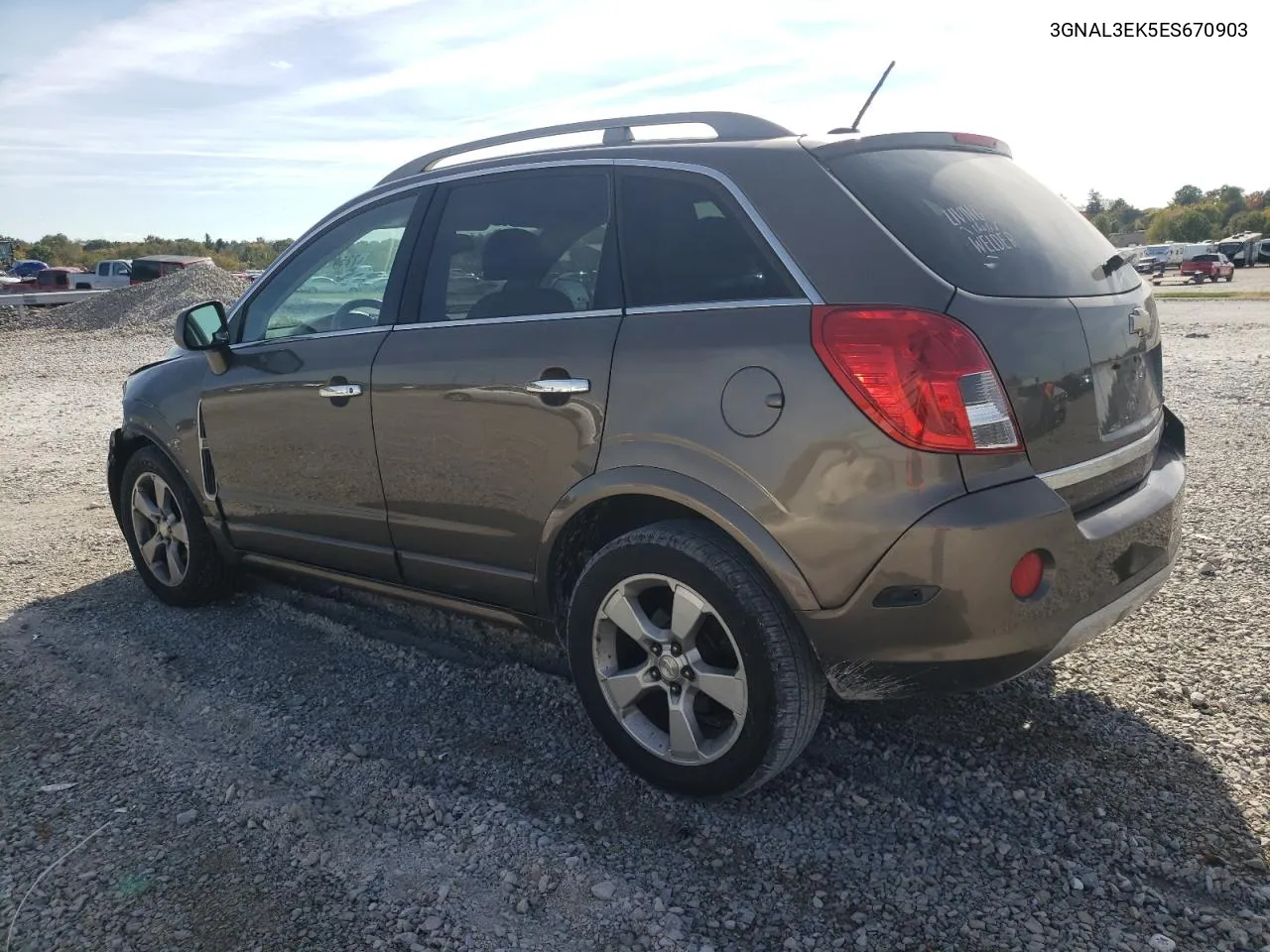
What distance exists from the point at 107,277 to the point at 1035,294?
45.5m

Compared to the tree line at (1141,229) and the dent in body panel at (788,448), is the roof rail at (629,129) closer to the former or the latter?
the dent in body panel at (788,448)

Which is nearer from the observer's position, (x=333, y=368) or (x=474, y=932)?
(x=474, y=932)

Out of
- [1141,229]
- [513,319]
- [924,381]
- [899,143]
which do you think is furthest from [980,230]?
[1141,229]

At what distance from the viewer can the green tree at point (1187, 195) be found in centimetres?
9606

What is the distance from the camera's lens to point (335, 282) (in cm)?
419

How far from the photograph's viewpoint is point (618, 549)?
3.04 meters

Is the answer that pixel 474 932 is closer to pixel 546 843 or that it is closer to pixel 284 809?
pixel 546 843

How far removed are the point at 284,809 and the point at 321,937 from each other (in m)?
0.65

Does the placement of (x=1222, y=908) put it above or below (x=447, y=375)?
below

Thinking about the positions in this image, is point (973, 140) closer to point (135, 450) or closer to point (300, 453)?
point (300, 453)

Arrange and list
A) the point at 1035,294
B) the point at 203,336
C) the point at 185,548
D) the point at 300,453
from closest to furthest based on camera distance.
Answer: the point at 1035,294, the point at 300,453, the point at 203,336, the point at 185,548

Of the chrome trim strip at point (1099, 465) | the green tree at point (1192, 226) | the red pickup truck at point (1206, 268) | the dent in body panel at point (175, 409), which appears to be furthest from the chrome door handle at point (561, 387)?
the green tree at point (1192, 226)

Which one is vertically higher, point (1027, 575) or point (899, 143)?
point (899, 143)

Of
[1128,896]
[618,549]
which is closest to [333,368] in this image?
[618,549]
